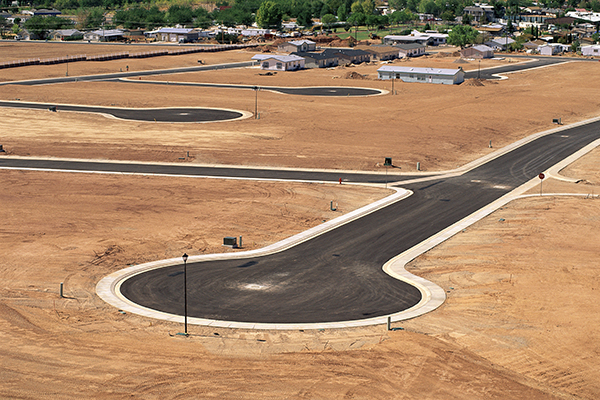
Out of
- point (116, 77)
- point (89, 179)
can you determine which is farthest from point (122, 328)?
point (116, 77)

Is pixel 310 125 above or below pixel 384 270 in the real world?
above

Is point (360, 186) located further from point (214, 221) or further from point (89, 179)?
point (89, 179)

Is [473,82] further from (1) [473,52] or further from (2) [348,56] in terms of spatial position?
(1) [473,52]

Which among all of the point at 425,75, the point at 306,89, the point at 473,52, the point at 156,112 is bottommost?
the point at 156,112

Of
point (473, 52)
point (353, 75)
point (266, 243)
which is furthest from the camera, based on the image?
point (473, 52)

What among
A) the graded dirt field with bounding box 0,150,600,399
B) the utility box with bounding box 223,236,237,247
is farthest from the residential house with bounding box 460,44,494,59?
the utility box with bounding box 223,236,237,247

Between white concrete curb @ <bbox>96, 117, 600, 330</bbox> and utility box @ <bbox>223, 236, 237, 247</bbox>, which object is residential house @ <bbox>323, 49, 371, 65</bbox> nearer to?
white concrete curb @ <bbox>96, 117, 600, 330</bbox>

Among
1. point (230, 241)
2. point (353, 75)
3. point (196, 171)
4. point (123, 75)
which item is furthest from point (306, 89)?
point (230, 241)

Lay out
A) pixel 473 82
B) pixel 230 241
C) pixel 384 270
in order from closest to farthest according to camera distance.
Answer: pixel 384 270, pixel 230 241, pixel 473 82

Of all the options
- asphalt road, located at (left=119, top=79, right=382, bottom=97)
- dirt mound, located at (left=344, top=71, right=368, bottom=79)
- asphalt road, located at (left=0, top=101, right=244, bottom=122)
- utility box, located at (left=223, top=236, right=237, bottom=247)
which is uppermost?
dirt mound, located at (left=344, top=71, right=368, bottom=79)
